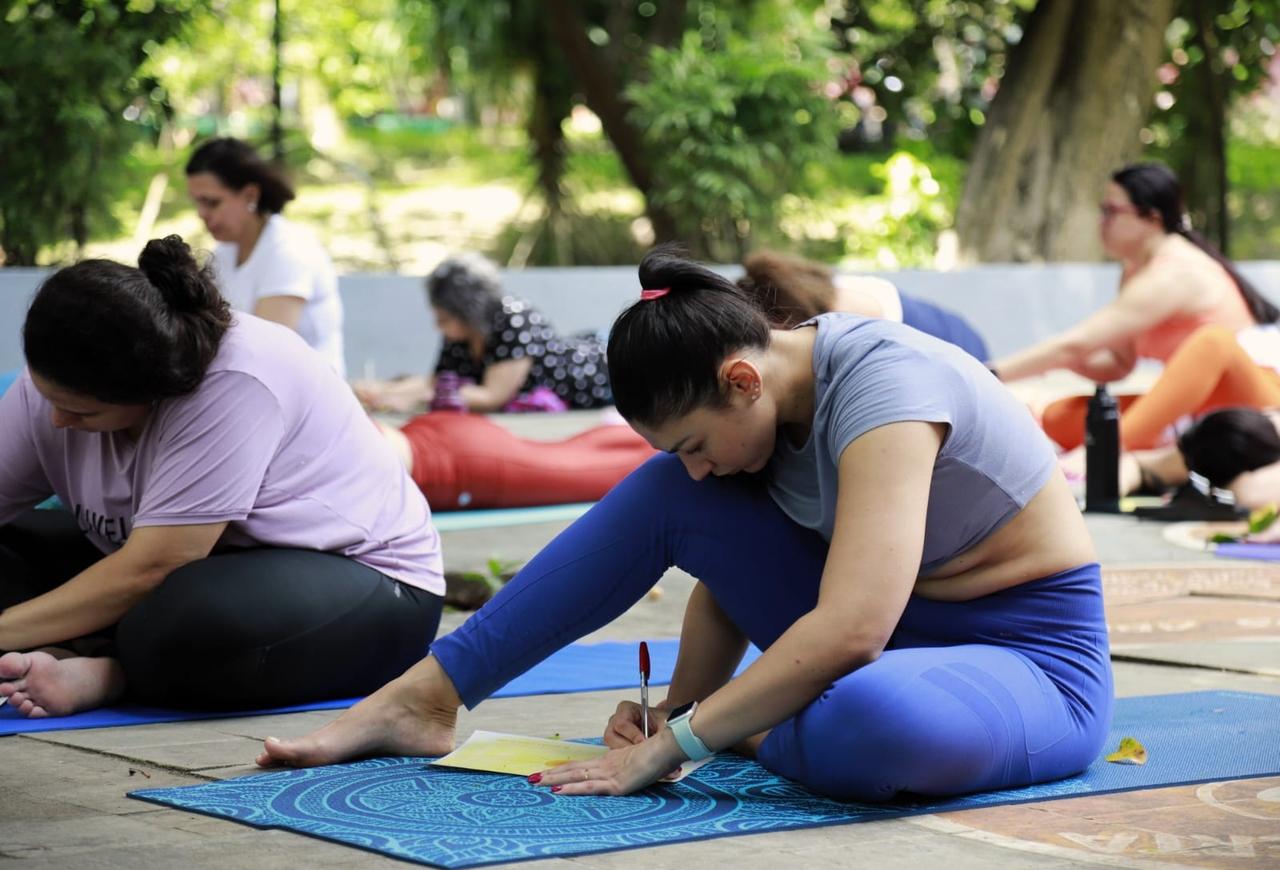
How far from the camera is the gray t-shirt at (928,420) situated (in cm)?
253

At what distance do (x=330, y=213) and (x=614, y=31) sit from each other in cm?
344

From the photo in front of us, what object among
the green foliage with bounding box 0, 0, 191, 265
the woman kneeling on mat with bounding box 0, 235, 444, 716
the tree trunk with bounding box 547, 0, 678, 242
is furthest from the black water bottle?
the tree trunk with bounding box 547, 0, 678, 242

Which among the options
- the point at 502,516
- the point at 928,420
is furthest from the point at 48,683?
the point at 502,516

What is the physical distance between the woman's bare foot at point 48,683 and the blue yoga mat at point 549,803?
716 mm

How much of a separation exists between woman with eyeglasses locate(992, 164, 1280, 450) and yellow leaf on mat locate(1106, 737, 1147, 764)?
13.3 ft

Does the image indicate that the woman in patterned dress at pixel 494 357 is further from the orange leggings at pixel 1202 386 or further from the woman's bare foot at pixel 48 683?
the woman's bare foot at pixel 48 683

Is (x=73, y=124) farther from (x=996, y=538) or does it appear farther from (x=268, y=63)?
(x=996, y=538)

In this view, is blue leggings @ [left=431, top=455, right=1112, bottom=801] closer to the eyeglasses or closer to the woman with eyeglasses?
the woman with eyeglasses

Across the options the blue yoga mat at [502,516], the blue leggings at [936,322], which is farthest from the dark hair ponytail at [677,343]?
the blue yoga mat at [502,516]

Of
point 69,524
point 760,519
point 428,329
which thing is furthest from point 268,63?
point 760,519

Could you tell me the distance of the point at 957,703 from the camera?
2.57 m

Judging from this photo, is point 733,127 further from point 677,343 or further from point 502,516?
point 677,343

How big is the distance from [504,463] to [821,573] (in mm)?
3982

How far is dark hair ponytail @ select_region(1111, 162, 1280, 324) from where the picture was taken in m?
7.02
